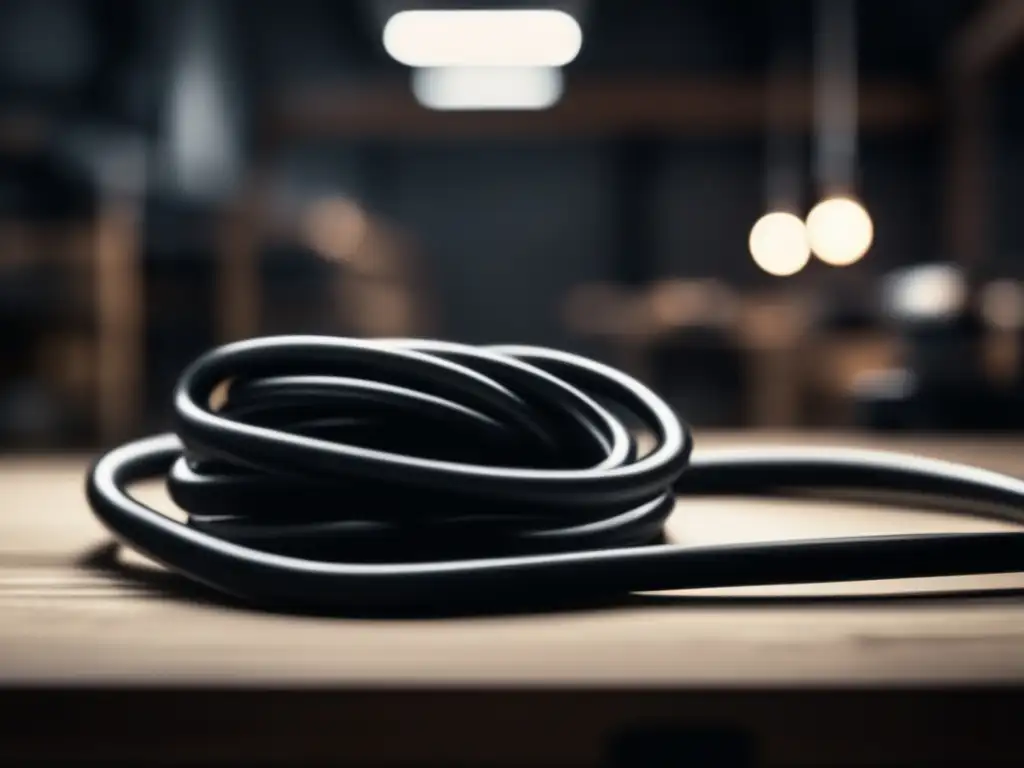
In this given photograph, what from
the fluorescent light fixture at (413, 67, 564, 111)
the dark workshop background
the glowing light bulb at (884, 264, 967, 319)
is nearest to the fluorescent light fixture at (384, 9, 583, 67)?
the dark workshop background

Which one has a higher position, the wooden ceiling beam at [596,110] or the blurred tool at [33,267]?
the wooden ceiling beam at [596,110]

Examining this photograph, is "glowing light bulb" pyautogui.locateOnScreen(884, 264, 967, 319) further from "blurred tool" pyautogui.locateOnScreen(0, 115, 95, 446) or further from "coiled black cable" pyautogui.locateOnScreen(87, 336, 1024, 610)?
"blurred tool" pyautogui.locateOnScreen(0, 115, 95, 446)

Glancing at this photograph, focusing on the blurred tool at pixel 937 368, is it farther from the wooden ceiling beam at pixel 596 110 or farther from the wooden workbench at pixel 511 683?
the wooden ceiling beam at pixel 596 110

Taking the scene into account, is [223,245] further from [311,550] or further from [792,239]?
[311,550]

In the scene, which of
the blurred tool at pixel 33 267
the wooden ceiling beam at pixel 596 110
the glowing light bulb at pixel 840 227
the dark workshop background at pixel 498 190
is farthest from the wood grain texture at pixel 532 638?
the wooden ceiling beam at pixel 596 110

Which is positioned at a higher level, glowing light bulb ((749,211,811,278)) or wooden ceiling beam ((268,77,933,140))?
wooden ceiling beam ((268,77,933,140))

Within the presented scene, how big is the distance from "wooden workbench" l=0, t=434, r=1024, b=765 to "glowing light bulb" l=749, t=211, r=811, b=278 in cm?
348

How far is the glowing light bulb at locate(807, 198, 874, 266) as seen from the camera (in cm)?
275

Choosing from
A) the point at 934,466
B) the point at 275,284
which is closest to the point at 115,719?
the point at 934,466

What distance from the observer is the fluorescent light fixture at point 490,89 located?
5246 millimetres

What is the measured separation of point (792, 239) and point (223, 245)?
6.10 ft

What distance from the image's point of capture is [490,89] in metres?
5.35

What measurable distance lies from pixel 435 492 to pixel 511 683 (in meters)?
0.08

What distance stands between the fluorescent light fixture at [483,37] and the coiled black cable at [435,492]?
379 cm
